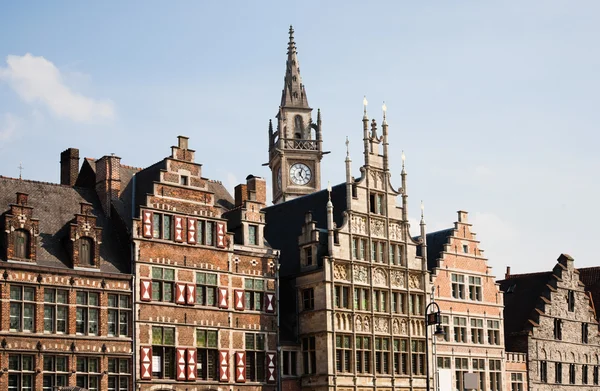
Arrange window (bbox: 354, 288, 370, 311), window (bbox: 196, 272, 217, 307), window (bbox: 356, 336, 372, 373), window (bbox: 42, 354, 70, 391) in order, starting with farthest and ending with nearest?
1. window (bbox: 354, 288, 370, 311)
2. window (bbox: 356, 336, 372, 373)
3. window (bbox: 196, 272, 217, 307)
4. window (bbox: 42, 354, 70, 391)

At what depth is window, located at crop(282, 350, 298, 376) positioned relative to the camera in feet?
173

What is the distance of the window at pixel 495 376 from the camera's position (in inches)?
2445

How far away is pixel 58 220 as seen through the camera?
46031 mm

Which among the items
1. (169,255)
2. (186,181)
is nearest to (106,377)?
(169,255)

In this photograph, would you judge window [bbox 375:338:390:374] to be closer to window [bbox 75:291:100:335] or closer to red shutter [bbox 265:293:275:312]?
red shutter [bbox 265:293:275:312]

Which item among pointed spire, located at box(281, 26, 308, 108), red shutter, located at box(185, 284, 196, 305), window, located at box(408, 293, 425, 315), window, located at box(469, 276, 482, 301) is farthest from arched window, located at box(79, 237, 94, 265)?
pointed spire, located at box(281, 26, 308, 108)

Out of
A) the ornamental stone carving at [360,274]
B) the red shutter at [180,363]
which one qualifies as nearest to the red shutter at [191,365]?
the red shutter at [180,363]

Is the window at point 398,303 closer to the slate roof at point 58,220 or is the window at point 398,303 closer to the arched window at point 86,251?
the slate roof at point 58,220

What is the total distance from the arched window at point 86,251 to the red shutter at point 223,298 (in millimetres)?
6829

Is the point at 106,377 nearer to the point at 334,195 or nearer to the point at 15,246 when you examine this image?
the point at 15,246

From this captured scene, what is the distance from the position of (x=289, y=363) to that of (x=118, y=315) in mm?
10523

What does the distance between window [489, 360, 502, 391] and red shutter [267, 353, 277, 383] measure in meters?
16.3

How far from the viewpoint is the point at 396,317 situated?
55906mm

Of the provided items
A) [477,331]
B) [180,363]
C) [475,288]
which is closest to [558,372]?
[477,331]
